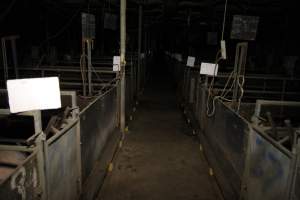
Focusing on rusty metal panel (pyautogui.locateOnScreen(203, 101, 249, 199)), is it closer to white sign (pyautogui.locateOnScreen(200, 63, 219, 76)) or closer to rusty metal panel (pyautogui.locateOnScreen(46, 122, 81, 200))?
white sign (pyautogui.locateOnScreen(200, 63, 219, 76))

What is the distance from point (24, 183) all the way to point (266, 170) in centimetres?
246

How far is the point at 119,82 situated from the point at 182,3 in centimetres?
692

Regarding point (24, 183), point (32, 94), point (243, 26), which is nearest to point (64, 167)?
point (24, 183)

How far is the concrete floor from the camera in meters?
4.38

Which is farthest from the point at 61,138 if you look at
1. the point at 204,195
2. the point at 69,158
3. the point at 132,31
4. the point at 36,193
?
the point at 132,31

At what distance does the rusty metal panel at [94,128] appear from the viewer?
3861 mm

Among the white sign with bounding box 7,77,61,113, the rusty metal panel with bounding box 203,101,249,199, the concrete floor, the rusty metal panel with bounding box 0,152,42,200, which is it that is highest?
the white sign with bounding box 7,77,61,113

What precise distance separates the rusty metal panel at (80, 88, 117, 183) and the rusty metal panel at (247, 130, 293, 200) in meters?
2.29

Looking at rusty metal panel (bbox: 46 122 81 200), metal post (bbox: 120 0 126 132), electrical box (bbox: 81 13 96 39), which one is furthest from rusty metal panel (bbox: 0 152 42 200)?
metal post (bbox: 120 0 126 132)

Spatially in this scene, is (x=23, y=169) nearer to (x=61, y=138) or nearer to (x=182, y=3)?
(x=61, y=138)

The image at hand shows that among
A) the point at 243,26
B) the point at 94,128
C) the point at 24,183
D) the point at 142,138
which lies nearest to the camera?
the point at 24,183

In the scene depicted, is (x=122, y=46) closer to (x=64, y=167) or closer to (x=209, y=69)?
(x=209, y=69)

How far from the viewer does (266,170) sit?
9.77 feet

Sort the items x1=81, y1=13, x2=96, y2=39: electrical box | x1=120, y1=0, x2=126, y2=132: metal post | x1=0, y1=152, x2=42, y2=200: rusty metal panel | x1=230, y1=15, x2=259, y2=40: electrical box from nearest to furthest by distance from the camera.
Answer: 1. x1=0, y1=152, x2=42, y2=200: rusty metal panel
2. x1=81, y1=13, x2=96, y2=39: electrical box
3. x1=120, y1=0, x2=126, y2=132: metal post
4. x1=230, y1=15, x2=259, y2=40: electrical box
